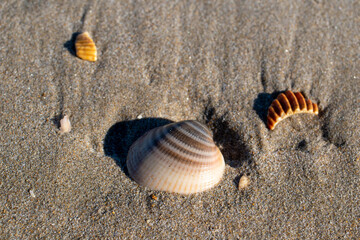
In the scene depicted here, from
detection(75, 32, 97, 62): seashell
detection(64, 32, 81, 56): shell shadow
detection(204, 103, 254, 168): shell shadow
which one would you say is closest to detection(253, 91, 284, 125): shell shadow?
detection(204, 103, 254, 168): shell shadow

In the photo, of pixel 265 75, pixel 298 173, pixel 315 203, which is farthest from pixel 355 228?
pixel 265 75

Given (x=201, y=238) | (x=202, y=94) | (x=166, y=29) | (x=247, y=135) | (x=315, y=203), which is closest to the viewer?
(x=201, y=238)

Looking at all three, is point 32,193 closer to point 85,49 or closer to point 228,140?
point 85,49

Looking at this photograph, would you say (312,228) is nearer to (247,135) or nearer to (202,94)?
(247,135)

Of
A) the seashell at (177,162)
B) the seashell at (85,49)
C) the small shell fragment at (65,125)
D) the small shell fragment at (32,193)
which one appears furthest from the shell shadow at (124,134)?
the seashell at (85,49)

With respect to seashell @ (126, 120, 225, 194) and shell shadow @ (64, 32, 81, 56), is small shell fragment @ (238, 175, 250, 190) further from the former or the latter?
shell shadow @ (64, 32, 81, 56)

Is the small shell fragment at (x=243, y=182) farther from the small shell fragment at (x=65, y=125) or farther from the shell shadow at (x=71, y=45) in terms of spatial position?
the shell shadow at (x=71, y=45)

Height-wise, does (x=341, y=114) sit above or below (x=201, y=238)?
above
